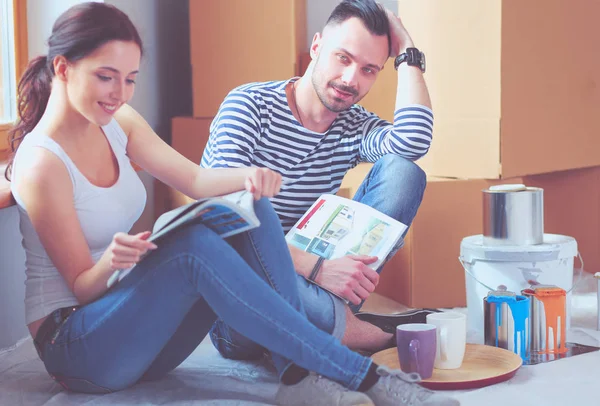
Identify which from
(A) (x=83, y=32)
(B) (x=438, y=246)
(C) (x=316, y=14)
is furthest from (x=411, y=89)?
(C) (x=316, y=14)

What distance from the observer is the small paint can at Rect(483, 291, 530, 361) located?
155 cm

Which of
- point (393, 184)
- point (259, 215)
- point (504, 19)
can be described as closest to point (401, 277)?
point (393, 184)

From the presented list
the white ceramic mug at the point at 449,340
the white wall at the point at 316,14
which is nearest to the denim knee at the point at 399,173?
the white ceramic mug at the point at 449,340

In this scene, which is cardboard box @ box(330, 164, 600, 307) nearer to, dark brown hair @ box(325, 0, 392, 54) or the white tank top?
dark brown hair @ box(325, 0, 392, 54)

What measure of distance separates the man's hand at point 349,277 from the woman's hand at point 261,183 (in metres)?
0.26

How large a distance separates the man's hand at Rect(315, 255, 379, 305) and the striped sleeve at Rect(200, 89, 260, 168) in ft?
0.84

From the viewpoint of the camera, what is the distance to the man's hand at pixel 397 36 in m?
1.74

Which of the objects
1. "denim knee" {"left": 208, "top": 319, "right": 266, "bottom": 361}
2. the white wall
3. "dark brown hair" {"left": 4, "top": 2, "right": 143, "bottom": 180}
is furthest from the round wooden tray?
the white wall

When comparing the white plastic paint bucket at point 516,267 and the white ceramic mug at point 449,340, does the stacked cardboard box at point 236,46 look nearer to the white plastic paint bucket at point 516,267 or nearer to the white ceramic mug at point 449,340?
the white plastic paint bucket at point 516,267

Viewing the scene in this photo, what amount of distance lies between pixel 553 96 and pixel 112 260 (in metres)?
1.44

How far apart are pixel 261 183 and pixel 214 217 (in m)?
0.11

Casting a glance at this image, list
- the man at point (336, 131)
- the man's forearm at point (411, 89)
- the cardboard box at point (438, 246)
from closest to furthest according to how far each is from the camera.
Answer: the man at point (336, 131)
the man's forearm at point (411, 89)
the cardboard box at point (438, 246)

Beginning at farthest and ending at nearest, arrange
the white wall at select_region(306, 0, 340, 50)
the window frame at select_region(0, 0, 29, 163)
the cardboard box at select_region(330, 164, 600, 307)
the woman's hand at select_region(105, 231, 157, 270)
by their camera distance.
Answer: the white wall at select_region(306, 0, 340, 50) < the cardboard box at select_region(330, 164, 600, 307) < the window frame at select_region(0, 0, 29, 163) < the woman's hand at select_region(105, 231, 157, 270)

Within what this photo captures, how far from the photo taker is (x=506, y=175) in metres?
2.06
